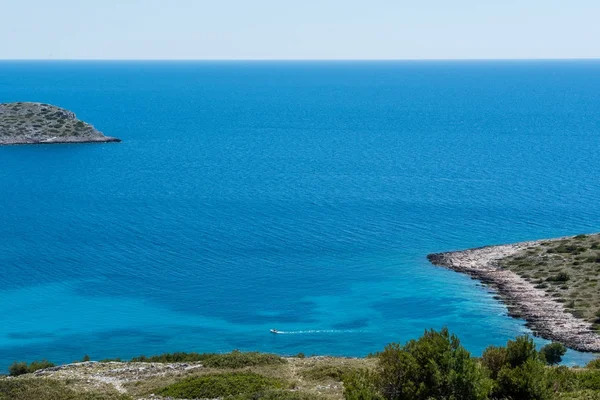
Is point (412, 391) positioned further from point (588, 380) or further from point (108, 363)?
point (108, 363)

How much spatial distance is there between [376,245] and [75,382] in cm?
5410

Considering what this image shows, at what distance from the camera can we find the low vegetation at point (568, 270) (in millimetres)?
67250

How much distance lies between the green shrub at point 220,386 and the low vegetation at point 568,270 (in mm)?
35597

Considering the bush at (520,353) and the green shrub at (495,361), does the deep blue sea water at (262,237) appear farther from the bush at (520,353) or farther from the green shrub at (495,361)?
the bush at (520,353)

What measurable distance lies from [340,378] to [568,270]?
4460cm

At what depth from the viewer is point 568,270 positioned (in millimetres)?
75250

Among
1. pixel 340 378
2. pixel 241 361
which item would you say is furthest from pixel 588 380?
pixel 241 361

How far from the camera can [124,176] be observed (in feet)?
435

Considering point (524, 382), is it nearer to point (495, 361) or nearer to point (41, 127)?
point (495, 361)

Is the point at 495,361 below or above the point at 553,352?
above

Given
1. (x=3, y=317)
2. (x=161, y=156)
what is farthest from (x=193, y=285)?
(x=161, y=156)

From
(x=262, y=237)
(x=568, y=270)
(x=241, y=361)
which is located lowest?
(x=241, y=361)

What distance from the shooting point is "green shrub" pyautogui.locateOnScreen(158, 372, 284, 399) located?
3475cm

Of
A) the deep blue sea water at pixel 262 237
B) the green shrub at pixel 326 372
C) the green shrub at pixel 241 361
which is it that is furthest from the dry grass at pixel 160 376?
the deep blue sea water at pixel 262 237
